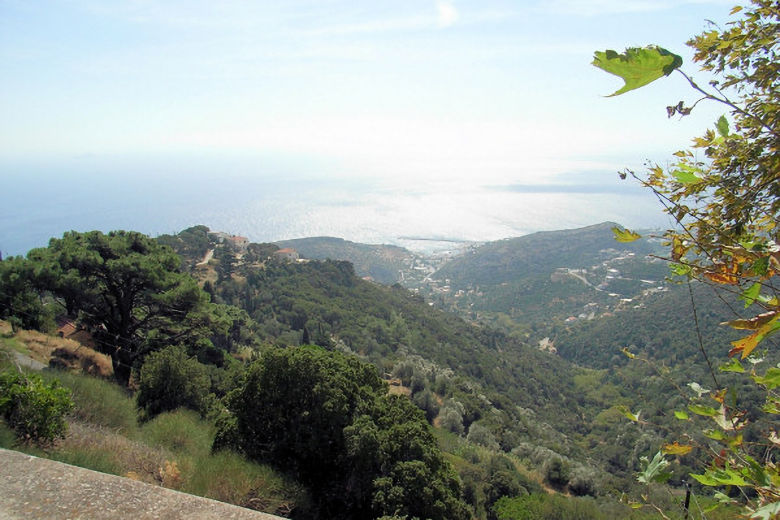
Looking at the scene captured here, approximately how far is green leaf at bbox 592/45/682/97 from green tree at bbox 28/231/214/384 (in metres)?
12.2

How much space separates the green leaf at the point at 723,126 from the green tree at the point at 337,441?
287 inches

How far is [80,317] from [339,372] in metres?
7.94

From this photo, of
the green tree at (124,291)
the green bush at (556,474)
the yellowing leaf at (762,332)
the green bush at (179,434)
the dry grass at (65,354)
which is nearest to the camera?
the yellowing leaf at (762,332)

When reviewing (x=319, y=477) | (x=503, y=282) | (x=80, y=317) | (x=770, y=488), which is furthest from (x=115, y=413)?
(x=503, y=282)

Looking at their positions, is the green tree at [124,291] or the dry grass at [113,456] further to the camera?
the green tree at [124,291]

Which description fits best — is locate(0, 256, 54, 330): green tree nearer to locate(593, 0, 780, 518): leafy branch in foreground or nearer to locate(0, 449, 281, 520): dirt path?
locate(0, 449, 281, 520): dirt path

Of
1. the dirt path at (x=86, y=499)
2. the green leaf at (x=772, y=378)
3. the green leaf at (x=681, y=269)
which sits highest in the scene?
the green leaf at (x=681, y=269)

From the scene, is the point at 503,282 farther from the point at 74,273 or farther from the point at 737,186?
the point at 737,186

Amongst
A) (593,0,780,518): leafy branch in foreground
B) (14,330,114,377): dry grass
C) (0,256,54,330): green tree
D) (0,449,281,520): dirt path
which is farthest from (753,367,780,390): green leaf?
(0,256,54,330): green tree

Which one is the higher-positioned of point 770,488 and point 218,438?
point 770,488

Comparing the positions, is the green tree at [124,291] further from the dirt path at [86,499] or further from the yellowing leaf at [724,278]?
the yellowing leaf at [724,278]

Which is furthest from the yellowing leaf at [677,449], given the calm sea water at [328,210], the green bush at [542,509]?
the calm sea water at [328,210]

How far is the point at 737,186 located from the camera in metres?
1.53

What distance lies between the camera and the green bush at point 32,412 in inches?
159
